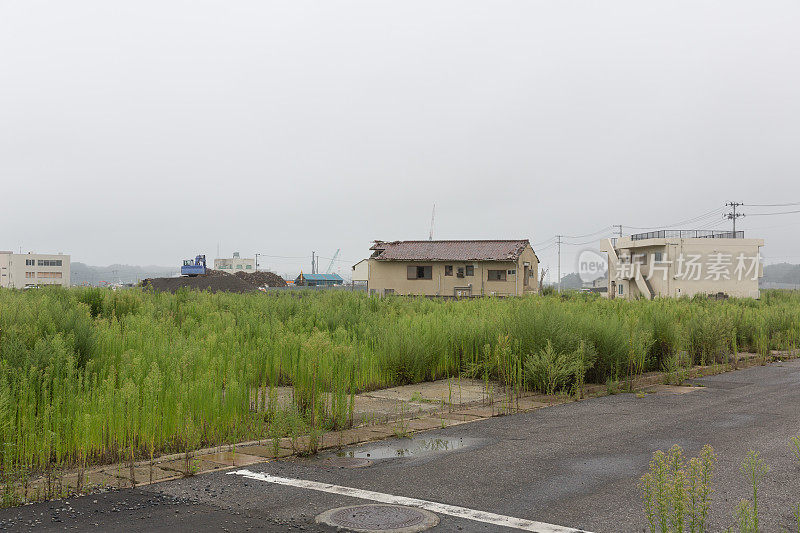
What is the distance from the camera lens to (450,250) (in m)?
56.7

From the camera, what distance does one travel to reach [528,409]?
31.8 ft

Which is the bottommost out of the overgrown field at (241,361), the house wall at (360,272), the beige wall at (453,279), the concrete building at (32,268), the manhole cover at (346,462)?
the manhole cover at (346,462)

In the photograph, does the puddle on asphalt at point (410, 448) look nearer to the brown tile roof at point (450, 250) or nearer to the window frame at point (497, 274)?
the brown tile roof at point (450, 250)

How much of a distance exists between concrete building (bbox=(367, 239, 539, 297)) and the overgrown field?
113 ft

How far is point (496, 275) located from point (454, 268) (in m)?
3.42

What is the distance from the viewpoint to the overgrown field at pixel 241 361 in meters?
6.61

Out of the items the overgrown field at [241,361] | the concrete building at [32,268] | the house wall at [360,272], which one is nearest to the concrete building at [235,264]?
the concrete building at [32,268]

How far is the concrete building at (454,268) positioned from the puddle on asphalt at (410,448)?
45179 mm

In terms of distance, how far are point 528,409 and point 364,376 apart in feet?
9.29

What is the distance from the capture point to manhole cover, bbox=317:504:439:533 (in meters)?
4.70

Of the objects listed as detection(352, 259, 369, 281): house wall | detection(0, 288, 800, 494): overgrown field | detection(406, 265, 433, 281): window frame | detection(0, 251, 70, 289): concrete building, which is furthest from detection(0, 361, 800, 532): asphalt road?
detection(0, 251, 70, 289): concrete building

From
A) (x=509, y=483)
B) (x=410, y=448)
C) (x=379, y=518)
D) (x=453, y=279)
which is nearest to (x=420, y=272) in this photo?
(x=453, y=279)

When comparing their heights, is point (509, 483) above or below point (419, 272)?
below

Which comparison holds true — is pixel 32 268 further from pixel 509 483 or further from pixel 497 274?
pixel 509 483
